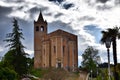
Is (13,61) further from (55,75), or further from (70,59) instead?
(70,59)

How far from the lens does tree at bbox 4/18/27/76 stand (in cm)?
6962

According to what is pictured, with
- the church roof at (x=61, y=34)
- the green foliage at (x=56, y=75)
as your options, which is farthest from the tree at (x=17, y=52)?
the church roof at (x=61, y=34)

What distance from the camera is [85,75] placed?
82812 mm

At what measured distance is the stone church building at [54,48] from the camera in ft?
307

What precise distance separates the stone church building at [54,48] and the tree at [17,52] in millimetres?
22638

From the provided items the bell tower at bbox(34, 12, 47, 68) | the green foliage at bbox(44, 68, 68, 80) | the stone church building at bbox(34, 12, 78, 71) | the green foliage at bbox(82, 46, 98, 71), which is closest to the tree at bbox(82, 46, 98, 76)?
the green foliage at bbox(82, 46, 98, 71)

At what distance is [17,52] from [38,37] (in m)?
31.6

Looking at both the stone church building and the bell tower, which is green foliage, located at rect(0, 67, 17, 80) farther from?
the bell tower

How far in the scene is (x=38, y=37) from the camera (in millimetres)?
102188

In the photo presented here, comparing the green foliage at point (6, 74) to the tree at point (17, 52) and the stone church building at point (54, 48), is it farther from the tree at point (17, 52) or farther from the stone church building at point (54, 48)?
the stone church building at point (54, 48)

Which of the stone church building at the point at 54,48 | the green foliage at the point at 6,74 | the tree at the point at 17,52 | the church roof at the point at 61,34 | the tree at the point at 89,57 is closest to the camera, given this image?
the green foliage at the point at 6,74

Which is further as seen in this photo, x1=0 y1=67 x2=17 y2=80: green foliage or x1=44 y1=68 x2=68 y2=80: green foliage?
x1=44 y1=68 x2=68 y2=80: green foliage

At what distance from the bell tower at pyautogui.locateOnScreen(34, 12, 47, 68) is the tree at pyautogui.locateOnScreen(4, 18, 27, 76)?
1114 inches

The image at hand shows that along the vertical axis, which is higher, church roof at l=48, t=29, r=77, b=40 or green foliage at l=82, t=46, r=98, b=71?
church roof at l=48, t=29, r=77, b=40
